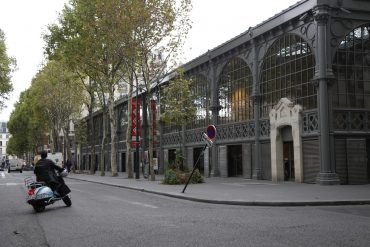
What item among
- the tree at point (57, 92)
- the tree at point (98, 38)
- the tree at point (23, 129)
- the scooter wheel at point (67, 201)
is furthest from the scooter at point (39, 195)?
the tree at point (23, 129)

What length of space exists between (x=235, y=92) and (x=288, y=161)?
22.4 feet

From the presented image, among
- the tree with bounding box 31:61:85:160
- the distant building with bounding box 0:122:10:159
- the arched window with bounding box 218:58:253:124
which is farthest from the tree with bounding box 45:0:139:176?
the distant building with bounding box 0:122:10:159

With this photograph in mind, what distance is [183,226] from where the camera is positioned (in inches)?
384

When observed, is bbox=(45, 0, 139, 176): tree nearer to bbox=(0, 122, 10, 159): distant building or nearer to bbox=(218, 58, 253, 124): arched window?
bbox=(218, 58, 253, 124): arched window

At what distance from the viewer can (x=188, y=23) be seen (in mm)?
27734

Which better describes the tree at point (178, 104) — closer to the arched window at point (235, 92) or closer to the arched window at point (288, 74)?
the arched window at point (235, 92)

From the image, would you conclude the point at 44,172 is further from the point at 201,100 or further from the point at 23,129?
the point at 23,129

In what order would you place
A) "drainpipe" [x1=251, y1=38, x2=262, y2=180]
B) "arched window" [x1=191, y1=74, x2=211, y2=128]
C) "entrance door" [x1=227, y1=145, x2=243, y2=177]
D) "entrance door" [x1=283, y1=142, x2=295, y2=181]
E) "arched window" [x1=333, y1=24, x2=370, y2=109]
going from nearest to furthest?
1. "arched window" [x1=333, y1=24, x2=370, y2=109]
2. "entrance door" [x1=283, y1=142, x2=295, y2=181]
3. "drainpipe" [x1=251, y1=38, x2=262, y2=180]
4. "entrance door" [x1=227, y1=145, x2=243, y2=177]
5. "arched window" [x1=191, y1=74, x2=211, y2=128]

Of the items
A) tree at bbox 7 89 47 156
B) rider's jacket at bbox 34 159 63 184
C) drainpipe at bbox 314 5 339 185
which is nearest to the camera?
rider's jacket at bbox 34 159 63 184

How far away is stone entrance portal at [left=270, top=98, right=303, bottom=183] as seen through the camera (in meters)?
23.8

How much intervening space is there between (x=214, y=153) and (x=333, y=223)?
22.7 meters

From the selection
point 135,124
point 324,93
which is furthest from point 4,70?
point 324,93

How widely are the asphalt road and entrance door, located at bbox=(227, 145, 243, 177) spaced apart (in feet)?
53.6

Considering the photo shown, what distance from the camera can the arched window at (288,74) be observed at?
23375 millimetres
